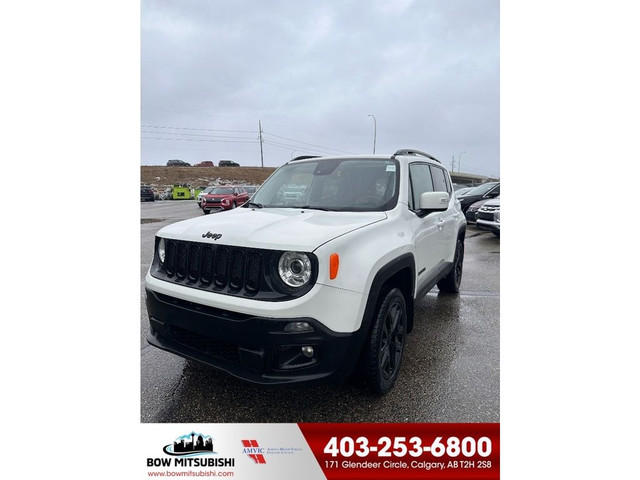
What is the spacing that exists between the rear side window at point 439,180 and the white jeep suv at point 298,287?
1163mm

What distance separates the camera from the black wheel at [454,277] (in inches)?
187

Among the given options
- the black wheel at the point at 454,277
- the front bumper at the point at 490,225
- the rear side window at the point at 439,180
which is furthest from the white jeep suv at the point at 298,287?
the front bumper at the point at 490,225

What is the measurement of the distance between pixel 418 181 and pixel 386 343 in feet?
5.49

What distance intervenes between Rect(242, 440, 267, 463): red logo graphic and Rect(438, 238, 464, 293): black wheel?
3342 millimetres

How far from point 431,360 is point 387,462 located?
1162 mm

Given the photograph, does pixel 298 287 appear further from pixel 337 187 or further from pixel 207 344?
pixel 337 187

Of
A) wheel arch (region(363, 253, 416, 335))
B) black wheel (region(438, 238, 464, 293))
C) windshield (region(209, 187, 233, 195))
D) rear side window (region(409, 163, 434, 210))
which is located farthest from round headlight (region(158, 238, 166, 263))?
windshield (region(209, 187, 233, 195))

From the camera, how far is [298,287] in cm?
205

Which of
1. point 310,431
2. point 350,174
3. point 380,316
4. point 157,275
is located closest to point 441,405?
point 380,316

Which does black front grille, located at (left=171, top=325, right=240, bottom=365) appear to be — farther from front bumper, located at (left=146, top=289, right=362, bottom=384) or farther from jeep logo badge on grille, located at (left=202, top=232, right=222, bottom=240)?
jeep logo badge on grille, located at (left=202, top=232, right=222, bottom=240)

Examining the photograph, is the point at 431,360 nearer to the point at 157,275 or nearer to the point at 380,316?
the point at 380,316

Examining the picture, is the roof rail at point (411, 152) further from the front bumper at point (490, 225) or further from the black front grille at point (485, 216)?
the black front grille at point (485, 216)

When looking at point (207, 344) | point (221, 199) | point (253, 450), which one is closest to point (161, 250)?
point (207, 344)

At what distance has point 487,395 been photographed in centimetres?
257
